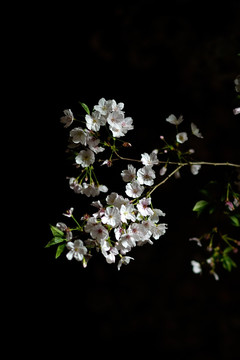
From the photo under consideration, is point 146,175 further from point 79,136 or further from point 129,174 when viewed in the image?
point 79,136

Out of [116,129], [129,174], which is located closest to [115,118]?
[116,129]

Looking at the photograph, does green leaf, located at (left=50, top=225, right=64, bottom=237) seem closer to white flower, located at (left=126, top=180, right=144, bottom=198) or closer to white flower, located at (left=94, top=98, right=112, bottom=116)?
white flower, located at (left=126, top=180, right=144, bottom=198)

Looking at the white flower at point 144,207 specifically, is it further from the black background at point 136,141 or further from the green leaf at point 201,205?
the black background at point 136,141

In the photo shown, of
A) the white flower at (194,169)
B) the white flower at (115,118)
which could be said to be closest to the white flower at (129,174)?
the white flower at (115,118)

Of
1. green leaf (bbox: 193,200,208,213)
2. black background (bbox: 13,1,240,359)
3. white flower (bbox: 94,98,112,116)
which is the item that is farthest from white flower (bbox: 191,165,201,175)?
black background (bbox: 13,1,240,359)

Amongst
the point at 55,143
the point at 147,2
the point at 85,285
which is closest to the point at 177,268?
the point at 85,285
